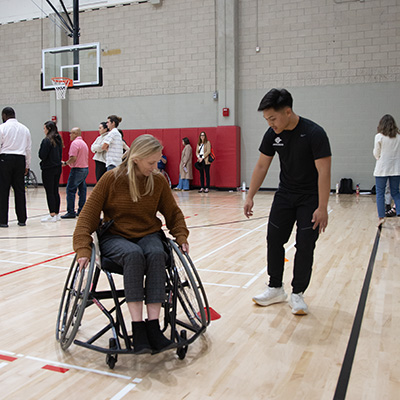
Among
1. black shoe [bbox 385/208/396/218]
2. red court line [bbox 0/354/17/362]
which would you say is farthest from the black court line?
black shoe [bbox 385/208/396/218]

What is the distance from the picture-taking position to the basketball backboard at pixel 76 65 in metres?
9.45

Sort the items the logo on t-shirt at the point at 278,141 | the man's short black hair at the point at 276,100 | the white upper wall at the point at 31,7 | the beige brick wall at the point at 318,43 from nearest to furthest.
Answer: the man's short black hair at the point at 276,100 < the logo on t-shirt at the point at 278,141 < the beige brick wall at the point at 318,43 < the white upper wall at the point at 31,7

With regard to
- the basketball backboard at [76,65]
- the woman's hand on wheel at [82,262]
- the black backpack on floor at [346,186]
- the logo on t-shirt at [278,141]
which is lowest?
the black backpack on floor at [346,186]

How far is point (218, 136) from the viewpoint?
456 inches

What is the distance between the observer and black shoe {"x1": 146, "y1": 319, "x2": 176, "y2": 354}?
6.63 feet

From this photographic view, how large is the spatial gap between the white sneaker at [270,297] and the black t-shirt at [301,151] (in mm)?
646

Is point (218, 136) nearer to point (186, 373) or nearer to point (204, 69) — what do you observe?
point (204, 69)

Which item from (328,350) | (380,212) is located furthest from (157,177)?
(380,212)

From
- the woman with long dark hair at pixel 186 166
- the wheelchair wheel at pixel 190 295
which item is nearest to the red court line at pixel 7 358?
the wheelchair wheel at pixel 190 295

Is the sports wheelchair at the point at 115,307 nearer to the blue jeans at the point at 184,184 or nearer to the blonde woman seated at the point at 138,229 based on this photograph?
the blonde woman seated at the point at 138,229

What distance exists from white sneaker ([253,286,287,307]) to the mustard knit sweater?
2.61ft

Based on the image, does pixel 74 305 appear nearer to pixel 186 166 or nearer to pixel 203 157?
pixel 203 157

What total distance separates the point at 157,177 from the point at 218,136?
367 inches

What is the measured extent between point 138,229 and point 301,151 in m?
1.03
